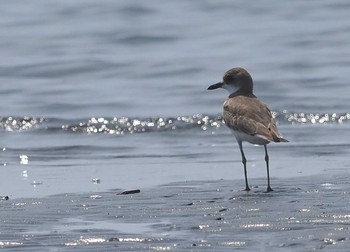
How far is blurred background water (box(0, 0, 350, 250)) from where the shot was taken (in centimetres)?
1210

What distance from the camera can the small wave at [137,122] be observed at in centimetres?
1559

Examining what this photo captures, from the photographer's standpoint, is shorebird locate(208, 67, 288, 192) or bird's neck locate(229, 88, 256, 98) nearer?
shorebird locate(208, 67, 288, 192)

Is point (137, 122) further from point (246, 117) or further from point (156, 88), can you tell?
point (246, 117)

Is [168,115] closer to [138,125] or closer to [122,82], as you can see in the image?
[138,125]

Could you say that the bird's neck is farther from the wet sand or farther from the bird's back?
the wet sand

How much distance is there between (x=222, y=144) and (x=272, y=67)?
573 cm

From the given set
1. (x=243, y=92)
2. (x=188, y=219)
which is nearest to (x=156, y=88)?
(x=243, y=92)

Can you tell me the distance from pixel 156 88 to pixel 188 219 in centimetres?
1026

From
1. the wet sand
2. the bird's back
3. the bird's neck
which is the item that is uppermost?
the bird's neck

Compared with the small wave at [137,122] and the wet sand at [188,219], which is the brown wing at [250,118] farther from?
the small wave at [137,122]

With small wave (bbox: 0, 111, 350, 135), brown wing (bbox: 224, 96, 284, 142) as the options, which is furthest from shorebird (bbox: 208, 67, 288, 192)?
small wave (bbox: 0, 111, 350, 135)

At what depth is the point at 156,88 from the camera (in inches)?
726

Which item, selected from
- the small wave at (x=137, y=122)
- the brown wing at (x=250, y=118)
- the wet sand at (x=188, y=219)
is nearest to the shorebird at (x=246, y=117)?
the brown wing at (x=250, y=118)

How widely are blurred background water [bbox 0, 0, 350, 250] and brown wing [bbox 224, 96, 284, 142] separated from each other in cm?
52
